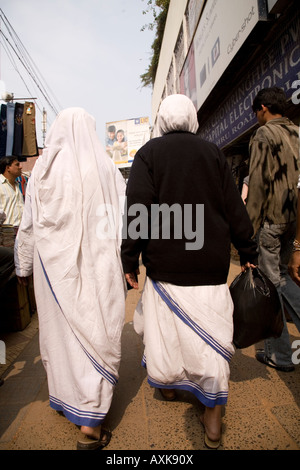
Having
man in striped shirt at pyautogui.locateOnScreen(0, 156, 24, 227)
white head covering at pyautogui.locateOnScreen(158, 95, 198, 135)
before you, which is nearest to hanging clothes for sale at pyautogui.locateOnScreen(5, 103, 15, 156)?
man in striped shirt at pyautogui.locateOnScreen(0, 156, 24, 227)

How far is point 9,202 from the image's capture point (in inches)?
151

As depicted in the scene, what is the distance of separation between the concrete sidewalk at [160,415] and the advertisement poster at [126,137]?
21.5 meters

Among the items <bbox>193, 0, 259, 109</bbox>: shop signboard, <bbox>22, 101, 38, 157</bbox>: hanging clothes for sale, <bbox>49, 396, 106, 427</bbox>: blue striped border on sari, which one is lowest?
<bbox>49, 396, 106, 427</bbox>: blue striped border on sari

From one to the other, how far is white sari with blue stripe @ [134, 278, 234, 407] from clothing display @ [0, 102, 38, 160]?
176 inches

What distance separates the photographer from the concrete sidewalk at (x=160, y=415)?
148cm

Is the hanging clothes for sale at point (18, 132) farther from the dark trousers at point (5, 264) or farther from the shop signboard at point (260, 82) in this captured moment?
the shop signboard at point (260, 82)

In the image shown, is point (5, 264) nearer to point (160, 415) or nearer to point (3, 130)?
point (160, 415)

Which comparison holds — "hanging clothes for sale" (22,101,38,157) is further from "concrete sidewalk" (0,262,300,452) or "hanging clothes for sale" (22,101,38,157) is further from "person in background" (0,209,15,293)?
"concrete sidewalk" (0,262,300,452)

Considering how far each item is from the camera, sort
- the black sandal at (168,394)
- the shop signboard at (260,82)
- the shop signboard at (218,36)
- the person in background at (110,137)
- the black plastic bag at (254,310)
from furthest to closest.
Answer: the person in background at (110,137) < the shop signboard at (218,36) < the shop signboard at (260,82) < the black sandal at (168,394) < the black plastic bag at (254,310)

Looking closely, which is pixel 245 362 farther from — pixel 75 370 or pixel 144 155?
pixel 144 155

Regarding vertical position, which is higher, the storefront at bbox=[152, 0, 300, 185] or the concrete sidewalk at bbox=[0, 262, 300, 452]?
the storefront at bbox=[152, 0, 300, 185]

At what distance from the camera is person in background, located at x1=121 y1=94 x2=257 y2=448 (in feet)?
4.72

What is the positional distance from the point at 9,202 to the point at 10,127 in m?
1.97

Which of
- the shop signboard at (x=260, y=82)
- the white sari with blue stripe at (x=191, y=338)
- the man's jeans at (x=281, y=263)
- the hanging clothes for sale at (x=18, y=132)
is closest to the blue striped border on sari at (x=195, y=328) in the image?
the white sari with blue stripe at (x=191, y=338)
